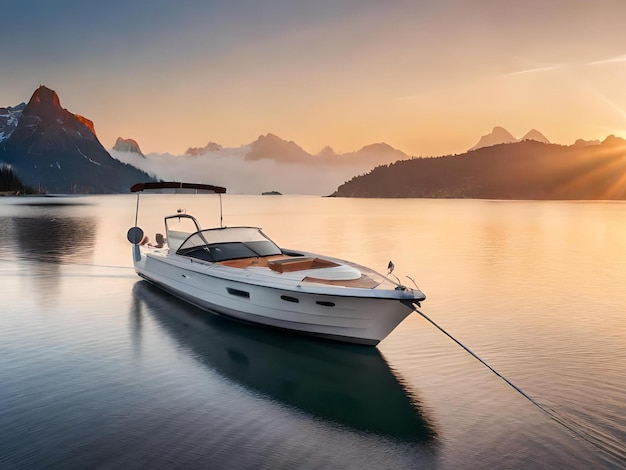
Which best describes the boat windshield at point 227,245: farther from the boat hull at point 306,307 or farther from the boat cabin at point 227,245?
the boat hull at point 306,307

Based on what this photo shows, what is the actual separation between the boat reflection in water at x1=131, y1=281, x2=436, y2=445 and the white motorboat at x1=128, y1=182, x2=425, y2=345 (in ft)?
1.39

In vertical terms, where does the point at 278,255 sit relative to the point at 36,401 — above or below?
above

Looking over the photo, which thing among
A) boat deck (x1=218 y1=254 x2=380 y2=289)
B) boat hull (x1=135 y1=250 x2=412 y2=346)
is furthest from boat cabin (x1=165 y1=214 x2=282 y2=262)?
boat hull (x1=135 y1=250 x2=412 y2=346)

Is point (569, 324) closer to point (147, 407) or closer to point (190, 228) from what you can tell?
point (147, 407)

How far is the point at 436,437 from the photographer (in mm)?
7648

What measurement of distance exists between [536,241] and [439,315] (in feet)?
94.3

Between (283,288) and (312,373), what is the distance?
2.04 metres

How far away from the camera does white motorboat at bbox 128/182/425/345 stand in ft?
35.3

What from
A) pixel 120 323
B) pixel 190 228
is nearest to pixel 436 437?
pixel 120 323

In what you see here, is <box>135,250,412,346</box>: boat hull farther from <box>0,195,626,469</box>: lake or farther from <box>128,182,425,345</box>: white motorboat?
<box>0,195,626,469</box>: lake

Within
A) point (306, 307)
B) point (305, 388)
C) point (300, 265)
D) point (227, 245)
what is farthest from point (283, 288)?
point (227, 245)

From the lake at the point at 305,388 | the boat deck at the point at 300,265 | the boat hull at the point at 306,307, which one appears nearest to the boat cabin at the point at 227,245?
the boat deck at the point at 300,265

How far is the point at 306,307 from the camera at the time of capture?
11438 millimetres

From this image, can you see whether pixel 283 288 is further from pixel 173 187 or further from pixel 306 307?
pixel 173 187
